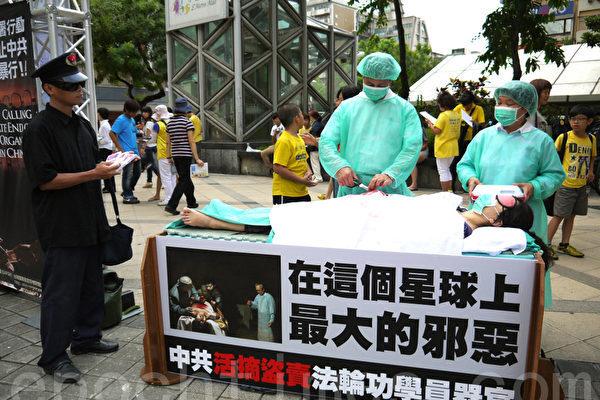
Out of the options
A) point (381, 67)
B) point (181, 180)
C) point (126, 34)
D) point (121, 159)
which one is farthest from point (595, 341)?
point (126, 34)

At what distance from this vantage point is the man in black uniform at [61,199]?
270 centimetres

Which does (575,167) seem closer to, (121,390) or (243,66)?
(121,390)

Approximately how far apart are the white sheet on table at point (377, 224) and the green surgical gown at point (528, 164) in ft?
1.75

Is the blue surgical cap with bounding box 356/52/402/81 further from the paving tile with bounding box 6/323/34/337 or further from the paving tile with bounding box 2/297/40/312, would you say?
the paving tile with bounding box 2/297/40/312

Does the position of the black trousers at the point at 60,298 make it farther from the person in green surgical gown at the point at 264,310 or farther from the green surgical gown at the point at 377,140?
the green surgical gown at the point at 377,140

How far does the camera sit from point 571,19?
38.0 m

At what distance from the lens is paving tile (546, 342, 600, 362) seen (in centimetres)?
306

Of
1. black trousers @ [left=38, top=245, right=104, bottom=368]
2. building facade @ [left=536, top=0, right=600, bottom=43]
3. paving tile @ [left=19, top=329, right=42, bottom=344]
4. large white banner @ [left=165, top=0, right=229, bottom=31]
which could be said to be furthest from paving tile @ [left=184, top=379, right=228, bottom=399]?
building facade @ [left=536, top=0, right=600, bottom=43]

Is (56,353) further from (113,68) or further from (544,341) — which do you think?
(113,68)

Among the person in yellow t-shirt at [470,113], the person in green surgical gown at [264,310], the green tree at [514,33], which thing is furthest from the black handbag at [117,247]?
the person in yellow t-shirt at [470,113]

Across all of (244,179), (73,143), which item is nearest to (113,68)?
(244,179)

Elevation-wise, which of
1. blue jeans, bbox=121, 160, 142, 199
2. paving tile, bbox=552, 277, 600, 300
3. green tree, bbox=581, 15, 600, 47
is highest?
green tree, bbox=581, 15, 600, 47

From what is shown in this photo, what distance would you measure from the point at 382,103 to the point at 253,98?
1124 centimetres

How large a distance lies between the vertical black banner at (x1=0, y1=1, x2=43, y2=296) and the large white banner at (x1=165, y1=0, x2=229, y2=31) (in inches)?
387
